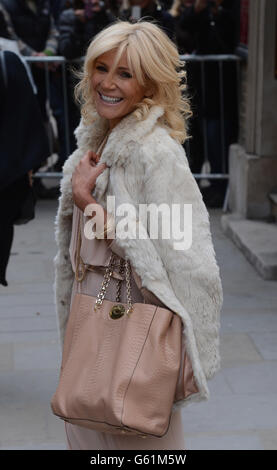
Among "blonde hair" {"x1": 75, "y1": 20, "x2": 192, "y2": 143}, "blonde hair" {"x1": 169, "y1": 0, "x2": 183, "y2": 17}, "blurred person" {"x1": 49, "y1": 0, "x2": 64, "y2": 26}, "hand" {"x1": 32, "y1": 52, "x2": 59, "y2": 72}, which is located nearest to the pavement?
"blonde hair" {"x1": 75, "y1": 20, "x2": 192, "y2": 143}

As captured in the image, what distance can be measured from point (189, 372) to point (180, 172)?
585 mm

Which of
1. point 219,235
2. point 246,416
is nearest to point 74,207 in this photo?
point 246,416

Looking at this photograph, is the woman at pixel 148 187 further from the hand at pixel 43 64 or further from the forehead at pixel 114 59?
the hand at pixel 43 64

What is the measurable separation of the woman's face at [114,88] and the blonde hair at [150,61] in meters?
0.02

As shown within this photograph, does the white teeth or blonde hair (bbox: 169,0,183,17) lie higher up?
the white teeth

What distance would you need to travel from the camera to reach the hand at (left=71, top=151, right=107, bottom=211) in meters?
2.75

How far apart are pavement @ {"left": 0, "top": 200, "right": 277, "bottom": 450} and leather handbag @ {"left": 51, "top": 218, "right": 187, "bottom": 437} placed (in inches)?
43.8

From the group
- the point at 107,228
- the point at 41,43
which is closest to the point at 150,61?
the point at 107,228

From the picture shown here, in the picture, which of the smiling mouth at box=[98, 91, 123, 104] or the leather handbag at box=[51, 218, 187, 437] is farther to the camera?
the smiling mouth at box=[98, 91, 123, 104]

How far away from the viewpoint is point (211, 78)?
9.35 m

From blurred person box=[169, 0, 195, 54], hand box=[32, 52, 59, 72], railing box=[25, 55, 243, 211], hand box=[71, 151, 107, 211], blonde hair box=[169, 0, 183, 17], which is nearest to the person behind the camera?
hand box=[71, 151, 107, 211]

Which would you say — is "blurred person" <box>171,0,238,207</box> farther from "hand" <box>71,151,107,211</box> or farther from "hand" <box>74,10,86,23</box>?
"hand" <box>71,151,107,211</box>

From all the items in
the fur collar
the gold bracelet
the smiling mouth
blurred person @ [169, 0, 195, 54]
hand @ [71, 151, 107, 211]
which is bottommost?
blurred person @ [169, 0, 195, 54]
